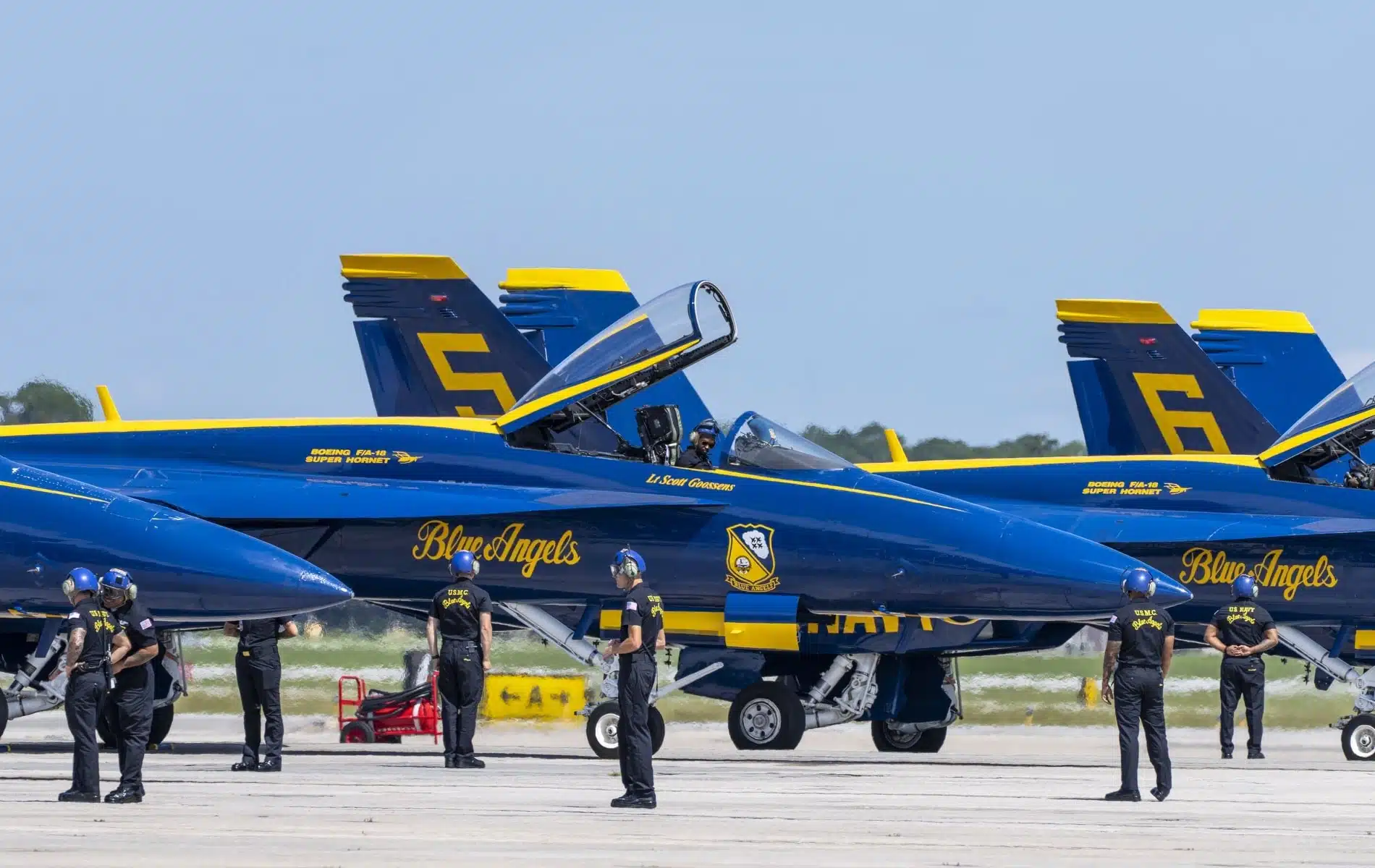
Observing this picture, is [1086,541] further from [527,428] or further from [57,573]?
[57,573]

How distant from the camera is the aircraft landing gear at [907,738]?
64.7 ft

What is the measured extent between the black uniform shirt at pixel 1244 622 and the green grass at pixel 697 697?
19.9 ft

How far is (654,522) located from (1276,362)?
1203cm

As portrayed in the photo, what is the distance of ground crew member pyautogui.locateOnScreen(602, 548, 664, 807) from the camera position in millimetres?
11984

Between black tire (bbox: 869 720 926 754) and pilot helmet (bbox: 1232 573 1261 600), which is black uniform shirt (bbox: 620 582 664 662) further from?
pilot helmet (bbox: 1232 573 1261 600)

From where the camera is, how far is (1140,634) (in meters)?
13.2

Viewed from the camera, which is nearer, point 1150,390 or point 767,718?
point 767,718

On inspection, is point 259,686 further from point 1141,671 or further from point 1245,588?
point 1245,588

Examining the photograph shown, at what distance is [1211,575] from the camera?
65.9 ft

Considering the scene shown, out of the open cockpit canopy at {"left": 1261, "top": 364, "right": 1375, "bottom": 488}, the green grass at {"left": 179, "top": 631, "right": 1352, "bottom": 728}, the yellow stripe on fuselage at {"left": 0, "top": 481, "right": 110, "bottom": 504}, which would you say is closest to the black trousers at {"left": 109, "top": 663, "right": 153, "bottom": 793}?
the yellow stripe on fuselage at {"left": 0, "top": 481, "right": 110, "bottom": 504}

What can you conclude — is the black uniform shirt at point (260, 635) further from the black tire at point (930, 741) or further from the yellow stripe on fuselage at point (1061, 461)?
the yellow stripe on fuselage at point (1061, 461)

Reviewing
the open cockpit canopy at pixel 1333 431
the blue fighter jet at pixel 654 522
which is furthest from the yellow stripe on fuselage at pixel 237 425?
the open cockpit canopy at pixel 1333 431

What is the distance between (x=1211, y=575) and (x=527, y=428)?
682 centimetres

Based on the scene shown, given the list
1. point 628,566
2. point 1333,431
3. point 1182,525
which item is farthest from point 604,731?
point 1333,431
